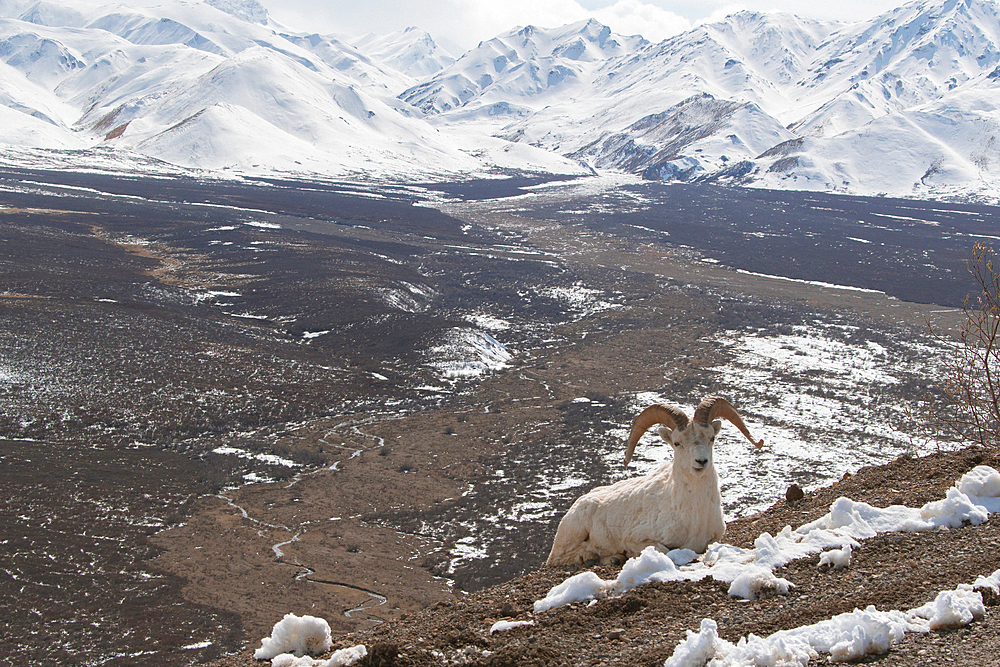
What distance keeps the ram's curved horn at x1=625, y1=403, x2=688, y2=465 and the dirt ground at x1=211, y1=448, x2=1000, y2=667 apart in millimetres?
1869

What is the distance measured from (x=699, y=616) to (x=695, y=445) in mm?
2353

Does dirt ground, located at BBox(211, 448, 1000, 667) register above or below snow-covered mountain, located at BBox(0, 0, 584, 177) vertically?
below

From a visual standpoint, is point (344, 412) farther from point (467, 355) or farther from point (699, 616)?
point (699, 616)

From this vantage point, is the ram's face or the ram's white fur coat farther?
the ram's white fur coat

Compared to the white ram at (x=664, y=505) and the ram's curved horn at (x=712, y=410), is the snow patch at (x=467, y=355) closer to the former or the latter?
the white ram at (x=664, y=505)

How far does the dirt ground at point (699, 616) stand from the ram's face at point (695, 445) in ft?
4.87

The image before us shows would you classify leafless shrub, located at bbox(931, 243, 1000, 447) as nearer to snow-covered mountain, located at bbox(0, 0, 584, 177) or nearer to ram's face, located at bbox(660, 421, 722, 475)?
ram's face, located at bbox(660, 421, 722, 475)

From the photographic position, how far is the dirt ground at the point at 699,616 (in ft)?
17.6

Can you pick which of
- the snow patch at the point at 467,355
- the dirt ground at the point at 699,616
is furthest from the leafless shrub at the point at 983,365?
the snow patch at the point at 467,355

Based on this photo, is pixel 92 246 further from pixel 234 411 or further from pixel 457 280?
pixel 234 411

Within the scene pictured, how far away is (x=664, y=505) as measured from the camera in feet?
27.7

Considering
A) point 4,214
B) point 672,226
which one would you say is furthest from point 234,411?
point 672,226

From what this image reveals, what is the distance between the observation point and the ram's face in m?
8.00

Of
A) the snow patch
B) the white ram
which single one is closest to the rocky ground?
the snow patch
